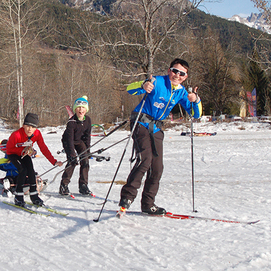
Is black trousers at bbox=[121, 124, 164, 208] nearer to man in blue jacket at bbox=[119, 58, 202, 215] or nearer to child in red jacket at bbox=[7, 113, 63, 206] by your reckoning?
man in blue jacket at bbox=[119, 58, 202, 215]

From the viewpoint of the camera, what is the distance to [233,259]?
2.41 meters

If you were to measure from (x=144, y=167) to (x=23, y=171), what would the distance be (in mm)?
1897

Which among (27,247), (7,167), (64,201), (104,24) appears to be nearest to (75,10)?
(104,24)

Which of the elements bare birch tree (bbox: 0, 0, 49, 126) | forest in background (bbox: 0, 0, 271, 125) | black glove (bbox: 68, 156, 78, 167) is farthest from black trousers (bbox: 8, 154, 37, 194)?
bare birch tree (bbox: 0, 0, 49, 126)

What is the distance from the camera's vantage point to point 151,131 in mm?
3590

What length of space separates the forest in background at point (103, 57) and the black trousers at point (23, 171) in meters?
7.54

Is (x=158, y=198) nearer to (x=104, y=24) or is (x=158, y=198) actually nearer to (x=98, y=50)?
(x=98, y=50)

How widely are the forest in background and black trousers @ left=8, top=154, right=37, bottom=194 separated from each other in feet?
24.7

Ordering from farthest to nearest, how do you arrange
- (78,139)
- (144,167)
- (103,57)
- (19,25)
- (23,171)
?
1. (19,25)
2. (103,57)
3. (78,139)
4. (23,171)
5. (144,167)

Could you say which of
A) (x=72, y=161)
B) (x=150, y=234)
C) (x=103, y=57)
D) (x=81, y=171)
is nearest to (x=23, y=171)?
(x=72, y=161)

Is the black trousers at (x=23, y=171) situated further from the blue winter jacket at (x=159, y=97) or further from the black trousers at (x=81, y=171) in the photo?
the blue winter jacket at (x=159, y=97)

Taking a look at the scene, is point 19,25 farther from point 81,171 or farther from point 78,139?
point 81,171

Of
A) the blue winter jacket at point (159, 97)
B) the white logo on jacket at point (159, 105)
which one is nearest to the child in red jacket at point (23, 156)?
the blue winter jacket at point (159, 97)

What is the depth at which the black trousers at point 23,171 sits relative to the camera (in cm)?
425
